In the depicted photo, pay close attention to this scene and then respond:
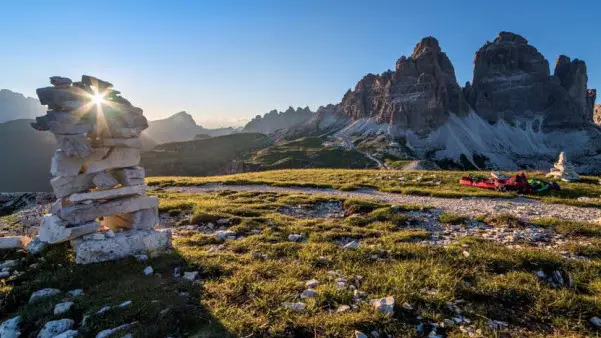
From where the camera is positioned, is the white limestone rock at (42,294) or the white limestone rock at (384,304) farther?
the white limestone rock at (42,294)

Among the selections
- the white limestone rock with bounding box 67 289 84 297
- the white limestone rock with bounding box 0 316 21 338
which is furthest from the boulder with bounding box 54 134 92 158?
the white limestone rock with bounding box 0 316 21 338

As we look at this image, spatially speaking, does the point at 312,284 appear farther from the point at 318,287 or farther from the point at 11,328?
the point at 11,328

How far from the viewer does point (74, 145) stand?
9.59 metres

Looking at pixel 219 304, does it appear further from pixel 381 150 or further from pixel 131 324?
pixel 381 150

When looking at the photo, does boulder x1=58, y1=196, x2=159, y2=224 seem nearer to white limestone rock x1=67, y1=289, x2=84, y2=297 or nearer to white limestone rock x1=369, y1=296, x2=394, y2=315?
white limestone rock x1=67, y1=289, x2=84, y2=297

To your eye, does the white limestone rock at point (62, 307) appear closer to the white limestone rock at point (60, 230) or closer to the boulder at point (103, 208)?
the white limestone rock at point (60, 230)

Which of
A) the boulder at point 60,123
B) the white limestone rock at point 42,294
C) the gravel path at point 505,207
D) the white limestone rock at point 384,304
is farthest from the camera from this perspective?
the gravel path at point 505,207

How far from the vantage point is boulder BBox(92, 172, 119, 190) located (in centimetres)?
1033

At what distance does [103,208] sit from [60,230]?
1272 millimetres

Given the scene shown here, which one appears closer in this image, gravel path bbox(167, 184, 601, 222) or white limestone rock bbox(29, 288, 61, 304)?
white limestone rock bbox(29, 288, 61, 304)

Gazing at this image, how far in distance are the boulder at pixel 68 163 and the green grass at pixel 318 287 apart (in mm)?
2504

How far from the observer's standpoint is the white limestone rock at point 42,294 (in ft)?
23.2

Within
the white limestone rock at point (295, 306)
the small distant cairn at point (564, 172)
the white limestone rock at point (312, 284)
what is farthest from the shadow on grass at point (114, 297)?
the small distant cairn at point (564, 172)

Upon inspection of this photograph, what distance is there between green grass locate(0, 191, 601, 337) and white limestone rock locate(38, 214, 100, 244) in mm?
521
